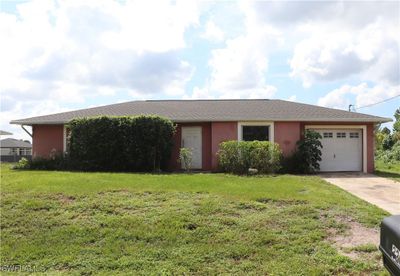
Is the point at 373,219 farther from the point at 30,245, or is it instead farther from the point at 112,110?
the point at 112,110

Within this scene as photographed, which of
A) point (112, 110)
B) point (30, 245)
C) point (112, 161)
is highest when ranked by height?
point (112, 110)

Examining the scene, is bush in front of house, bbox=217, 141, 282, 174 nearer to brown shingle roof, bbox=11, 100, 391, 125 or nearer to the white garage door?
brown shingle roof, bbox=11, 100, 391, 125

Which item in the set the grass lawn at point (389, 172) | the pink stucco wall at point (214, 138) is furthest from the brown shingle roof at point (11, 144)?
the grass lawn at point (389, 172)

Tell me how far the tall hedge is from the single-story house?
166cm

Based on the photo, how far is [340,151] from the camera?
1797 centimetres

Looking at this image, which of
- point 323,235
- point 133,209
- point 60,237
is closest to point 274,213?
point 323,235

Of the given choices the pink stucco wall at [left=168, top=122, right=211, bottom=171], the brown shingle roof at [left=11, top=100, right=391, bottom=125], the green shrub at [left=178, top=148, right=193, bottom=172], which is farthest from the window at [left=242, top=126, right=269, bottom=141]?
the green shrub at [left=178, top=148, right=193, bottom=172]

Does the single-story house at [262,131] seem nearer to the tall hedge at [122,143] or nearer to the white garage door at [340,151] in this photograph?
the white garage door at [340,151]

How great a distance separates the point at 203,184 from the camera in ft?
36.7

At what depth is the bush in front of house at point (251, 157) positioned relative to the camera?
1512 cm

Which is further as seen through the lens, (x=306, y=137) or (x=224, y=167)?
(x=306, y=137)

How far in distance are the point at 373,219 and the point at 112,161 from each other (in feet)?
36.8

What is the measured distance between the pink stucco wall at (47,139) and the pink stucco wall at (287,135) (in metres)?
9.92

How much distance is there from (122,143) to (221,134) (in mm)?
4268
